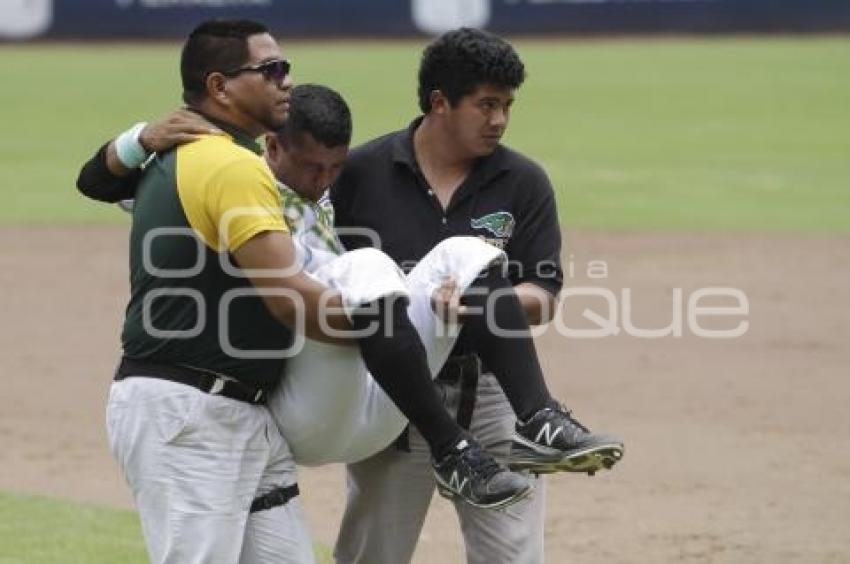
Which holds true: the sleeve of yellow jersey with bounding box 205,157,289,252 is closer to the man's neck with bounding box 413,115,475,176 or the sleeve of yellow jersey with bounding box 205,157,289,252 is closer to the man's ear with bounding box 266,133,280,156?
the man's ear with bounding box 266,133,280,156

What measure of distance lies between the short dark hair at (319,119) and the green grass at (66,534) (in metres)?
2.51

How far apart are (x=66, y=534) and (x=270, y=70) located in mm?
→ 3199

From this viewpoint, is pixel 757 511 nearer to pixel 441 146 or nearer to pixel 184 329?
pixel 441 146

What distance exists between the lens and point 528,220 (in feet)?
17.2

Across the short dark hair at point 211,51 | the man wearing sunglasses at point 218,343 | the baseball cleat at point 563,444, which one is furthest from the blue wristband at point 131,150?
the baseball cleat at point 563,444

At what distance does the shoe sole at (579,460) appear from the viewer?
15.4 feet

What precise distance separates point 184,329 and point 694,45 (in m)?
22.5

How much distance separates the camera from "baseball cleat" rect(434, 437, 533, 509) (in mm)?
4586

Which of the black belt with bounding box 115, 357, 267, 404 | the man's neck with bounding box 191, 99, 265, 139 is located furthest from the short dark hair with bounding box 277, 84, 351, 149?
the black belt with bounding box 115, 357, 267, 404

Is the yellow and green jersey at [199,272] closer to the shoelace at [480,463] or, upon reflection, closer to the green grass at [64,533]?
the shoelace at [480,463]

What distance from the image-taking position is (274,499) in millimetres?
4719

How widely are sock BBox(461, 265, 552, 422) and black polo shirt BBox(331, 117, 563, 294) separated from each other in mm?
452

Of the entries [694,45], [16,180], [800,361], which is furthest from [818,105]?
[800,361]

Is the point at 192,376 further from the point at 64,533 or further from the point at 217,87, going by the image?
the point at 64,533
